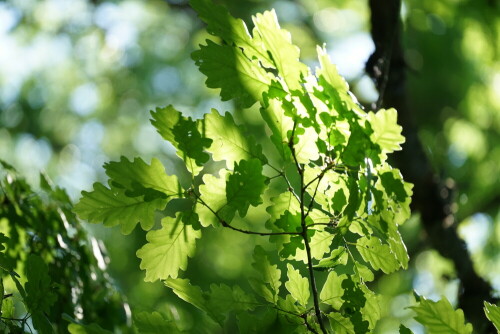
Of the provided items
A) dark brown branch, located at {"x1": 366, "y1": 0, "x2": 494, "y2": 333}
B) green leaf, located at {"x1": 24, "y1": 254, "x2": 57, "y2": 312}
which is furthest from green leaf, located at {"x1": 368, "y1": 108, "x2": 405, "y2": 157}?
dark brown branch, located at {"x1": 366, "y1": 0, "x2": 494, "y2": 333}

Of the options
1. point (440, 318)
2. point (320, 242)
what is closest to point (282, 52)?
point (320, 242)

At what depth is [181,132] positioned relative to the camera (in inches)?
28.3

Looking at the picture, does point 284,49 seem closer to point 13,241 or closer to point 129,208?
point 129,208

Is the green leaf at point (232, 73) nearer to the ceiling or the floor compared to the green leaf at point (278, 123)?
nearer to the ceiling

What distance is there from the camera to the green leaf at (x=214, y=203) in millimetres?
741

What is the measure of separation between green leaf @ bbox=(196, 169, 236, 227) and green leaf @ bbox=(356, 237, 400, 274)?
0.20 m

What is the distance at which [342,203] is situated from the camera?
2.52 feet

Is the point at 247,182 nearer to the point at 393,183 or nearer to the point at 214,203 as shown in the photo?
the point at 214,203

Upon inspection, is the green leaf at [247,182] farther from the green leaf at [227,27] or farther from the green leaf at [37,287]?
the green leaf at [37,287]

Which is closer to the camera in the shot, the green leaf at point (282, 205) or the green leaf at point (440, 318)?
the green leaf at point (440, 318)

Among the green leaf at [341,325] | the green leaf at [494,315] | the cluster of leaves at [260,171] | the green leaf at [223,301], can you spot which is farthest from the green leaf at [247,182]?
the green leaf at [494,315]

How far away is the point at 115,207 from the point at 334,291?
→ 0.33m

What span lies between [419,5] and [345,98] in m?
2.71

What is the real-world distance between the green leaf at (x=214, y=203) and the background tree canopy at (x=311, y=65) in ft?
0.57
